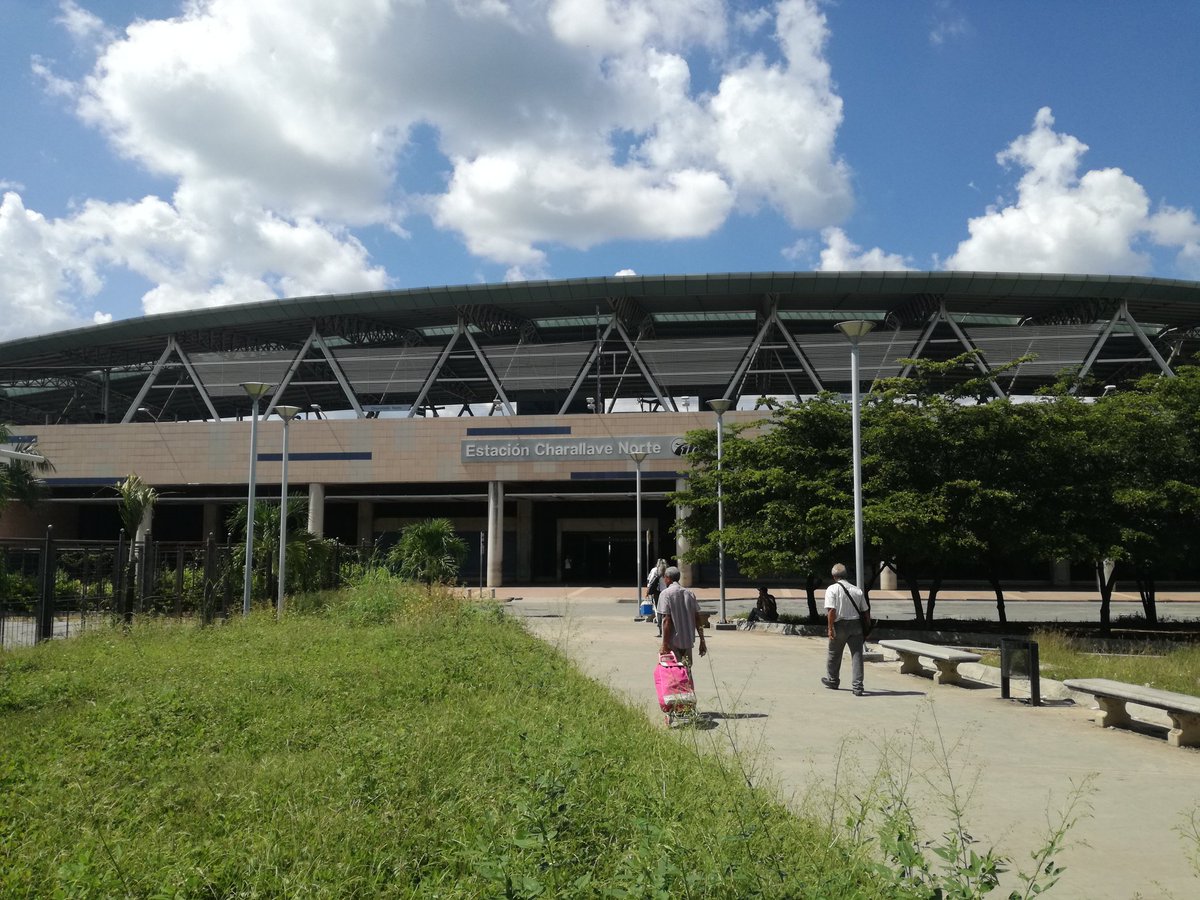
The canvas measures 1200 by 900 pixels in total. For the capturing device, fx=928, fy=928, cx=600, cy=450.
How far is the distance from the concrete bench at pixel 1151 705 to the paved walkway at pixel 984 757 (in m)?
0.22

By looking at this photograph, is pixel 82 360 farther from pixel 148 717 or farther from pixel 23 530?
pixel 148 717

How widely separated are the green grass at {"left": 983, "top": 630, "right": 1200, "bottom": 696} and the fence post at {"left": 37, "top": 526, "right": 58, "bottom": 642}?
14910 millimetres

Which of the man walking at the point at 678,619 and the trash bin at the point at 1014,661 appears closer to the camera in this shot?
the man walking at the point at 678,619

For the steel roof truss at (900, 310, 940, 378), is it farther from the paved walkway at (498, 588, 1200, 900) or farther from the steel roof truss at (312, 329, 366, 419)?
the paved walkway at (498, 588, 1200, 900)

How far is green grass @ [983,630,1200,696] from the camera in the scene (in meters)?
12.2

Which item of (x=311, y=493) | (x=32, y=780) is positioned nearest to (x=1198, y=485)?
(x=32, y=780)

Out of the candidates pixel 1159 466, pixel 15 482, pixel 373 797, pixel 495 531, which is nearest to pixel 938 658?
pixel 373 797

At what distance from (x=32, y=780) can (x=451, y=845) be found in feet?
10.9

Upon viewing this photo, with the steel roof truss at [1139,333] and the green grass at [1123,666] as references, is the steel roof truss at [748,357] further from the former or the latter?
the green grass at [1123,666]

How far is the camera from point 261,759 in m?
6.75

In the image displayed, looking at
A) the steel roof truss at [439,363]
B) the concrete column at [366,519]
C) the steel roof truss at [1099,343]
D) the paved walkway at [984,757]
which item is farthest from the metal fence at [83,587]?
the steel roof truss at [1099,343]

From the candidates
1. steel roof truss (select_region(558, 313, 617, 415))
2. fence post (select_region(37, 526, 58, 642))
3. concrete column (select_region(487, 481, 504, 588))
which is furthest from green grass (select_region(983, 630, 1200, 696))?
steel roof truss (select_region(558, 313, 617, 415))

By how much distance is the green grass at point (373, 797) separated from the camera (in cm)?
427

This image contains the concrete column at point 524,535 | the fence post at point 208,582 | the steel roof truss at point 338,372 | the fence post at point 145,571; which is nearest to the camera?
the fence post at point 208,582
